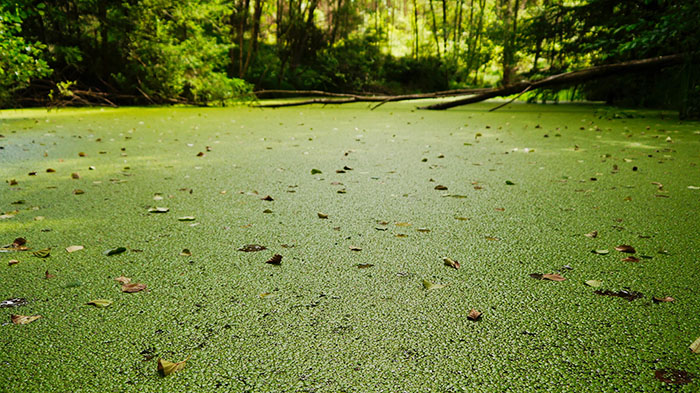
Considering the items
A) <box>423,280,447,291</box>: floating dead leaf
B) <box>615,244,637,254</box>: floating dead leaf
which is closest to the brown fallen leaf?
<box>423,280,447,291</box>: floating dead leaf

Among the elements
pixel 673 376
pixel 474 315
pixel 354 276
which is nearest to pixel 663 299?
pixel 673 376

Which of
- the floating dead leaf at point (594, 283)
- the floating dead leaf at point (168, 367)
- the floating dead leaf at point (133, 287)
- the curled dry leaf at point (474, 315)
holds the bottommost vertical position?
the floating dead leaf at point (168, 367)

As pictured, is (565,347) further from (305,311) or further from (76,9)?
(76,9)

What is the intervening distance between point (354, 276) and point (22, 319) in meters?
0.80

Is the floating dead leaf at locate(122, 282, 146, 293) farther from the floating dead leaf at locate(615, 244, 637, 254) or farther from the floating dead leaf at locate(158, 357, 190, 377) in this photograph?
the floating dead leaf at locate(615, 244, 637, 254)

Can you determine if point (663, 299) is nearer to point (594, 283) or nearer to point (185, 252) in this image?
point (594, 283)

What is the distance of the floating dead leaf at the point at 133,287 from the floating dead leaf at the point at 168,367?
374 mm

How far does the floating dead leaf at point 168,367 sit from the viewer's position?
2.64 feet

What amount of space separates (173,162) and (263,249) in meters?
1.92

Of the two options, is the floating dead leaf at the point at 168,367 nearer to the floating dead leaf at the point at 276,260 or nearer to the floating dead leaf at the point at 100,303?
the floating dead leaf at the point at 100,303

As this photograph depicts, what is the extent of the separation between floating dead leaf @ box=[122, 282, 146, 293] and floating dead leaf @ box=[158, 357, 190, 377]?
1.23ft

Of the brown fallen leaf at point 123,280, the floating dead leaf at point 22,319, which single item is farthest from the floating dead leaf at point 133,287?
the floating dead leaf at point 22,319

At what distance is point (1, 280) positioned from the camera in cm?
120

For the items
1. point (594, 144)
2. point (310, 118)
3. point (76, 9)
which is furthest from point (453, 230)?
point (76, 9)
